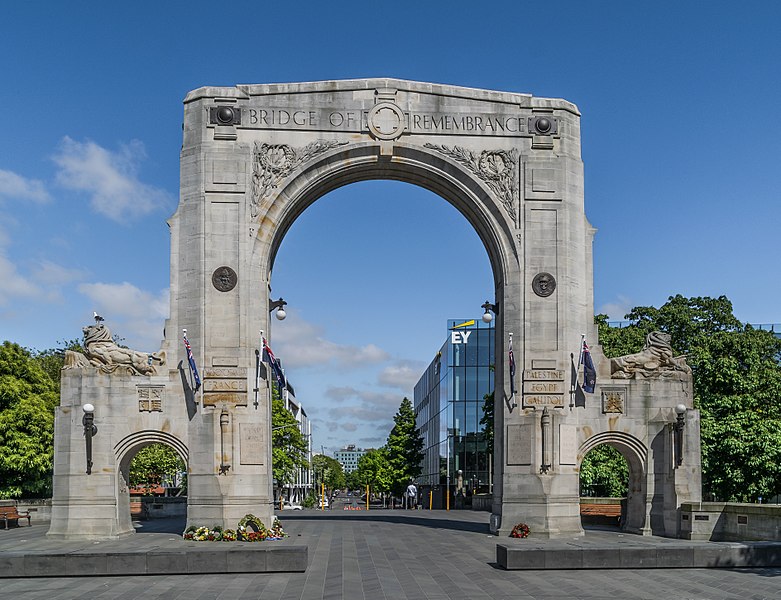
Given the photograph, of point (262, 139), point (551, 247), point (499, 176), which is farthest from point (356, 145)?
point (551, 247)

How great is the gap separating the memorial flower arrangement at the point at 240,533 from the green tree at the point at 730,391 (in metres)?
17.8

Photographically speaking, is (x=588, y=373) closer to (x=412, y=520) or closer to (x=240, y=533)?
(x=412, y=520)

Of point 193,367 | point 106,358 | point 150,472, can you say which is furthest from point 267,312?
point 150,472

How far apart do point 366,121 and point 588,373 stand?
991cm

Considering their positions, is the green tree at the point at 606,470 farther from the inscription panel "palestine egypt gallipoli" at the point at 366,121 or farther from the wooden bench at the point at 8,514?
the wooden bench at the point at 8,514

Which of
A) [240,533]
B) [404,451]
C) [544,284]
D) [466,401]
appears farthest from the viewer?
[404,451]

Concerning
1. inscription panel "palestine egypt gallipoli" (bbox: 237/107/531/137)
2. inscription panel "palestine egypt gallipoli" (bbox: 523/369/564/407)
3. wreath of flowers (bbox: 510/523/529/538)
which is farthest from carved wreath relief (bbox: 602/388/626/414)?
inscription panel "palestine egypt gallipoli" (bbox: 237/107/531/137)

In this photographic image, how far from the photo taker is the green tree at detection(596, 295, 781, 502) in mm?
32406

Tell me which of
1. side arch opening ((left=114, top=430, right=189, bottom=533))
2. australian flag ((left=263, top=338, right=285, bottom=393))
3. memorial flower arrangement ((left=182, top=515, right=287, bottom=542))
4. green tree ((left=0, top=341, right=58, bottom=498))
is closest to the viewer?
memorial flower arrangement ((left=182, top=515, right=287, bottom=542))

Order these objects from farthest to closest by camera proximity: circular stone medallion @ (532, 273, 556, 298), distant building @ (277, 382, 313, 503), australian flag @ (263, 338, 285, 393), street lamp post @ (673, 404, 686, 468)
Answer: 1. distant building @ (277, 382, 313, 503)
2. circular stone medallion @ (532, 273, 556, 298)
3. australian flag @ (263, 338, 285, 393)
4. street lamp post @ (673, 404, 686, 468)

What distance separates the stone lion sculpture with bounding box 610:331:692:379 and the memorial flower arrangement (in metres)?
10.9

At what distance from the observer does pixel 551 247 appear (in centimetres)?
2594

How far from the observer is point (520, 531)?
2417cm

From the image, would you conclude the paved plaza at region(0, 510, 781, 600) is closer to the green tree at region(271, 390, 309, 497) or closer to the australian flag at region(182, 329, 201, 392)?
the australian flag at region(182, 329, 201, 392)
